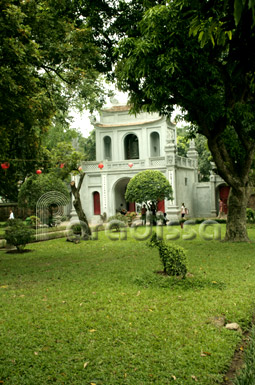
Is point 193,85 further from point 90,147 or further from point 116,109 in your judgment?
point 90,147

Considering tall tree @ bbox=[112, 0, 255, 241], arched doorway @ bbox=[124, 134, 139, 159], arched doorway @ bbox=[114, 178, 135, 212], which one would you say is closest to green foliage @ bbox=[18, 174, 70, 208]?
arched doorway @ bbox=[114, 178, 135, 212]

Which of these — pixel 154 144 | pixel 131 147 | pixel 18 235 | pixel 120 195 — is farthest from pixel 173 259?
pixel 131 147

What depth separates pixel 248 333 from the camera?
190 inches

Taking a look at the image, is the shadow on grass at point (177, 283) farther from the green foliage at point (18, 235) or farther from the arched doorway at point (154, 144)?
the arched doorway at point (154, 144)

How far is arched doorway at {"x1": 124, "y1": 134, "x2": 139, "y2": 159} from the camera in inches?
1252

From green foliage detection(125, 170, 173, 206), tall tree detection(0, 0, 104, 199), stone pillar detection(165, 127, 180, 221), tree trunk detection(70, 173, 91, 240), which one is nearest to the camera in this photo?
tall tree detection(0, 0, 104, 199)

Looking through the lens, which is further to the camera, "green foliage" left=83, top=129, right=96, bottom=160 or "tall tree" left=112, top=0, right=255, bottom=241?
"green foliage" left=83, top=129, right=96, bottom=160

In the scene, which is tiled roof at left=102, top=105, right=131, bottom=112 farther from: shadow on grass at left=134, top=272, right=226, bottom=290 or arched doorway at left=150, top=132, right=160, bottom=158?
shadow on grass at left=134, top=272, right=226, bottom=290

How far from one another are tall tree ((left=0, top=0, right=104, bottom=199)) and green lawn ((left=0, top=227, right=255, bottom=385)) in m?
4.49

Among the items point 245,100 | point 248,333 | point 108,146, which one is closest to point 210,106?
point 245,100

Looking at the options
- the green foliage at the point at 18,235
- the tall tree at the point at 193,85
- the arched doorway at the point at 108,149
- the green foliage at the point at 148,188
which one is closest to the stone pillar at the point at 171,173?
the green foliage at the point at 148,188

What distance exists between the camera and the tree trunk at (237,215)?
43.0 ft

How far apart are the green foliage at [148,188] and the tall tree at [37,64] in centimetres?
872

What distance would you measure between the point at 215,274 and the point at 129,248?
17.9 ft
